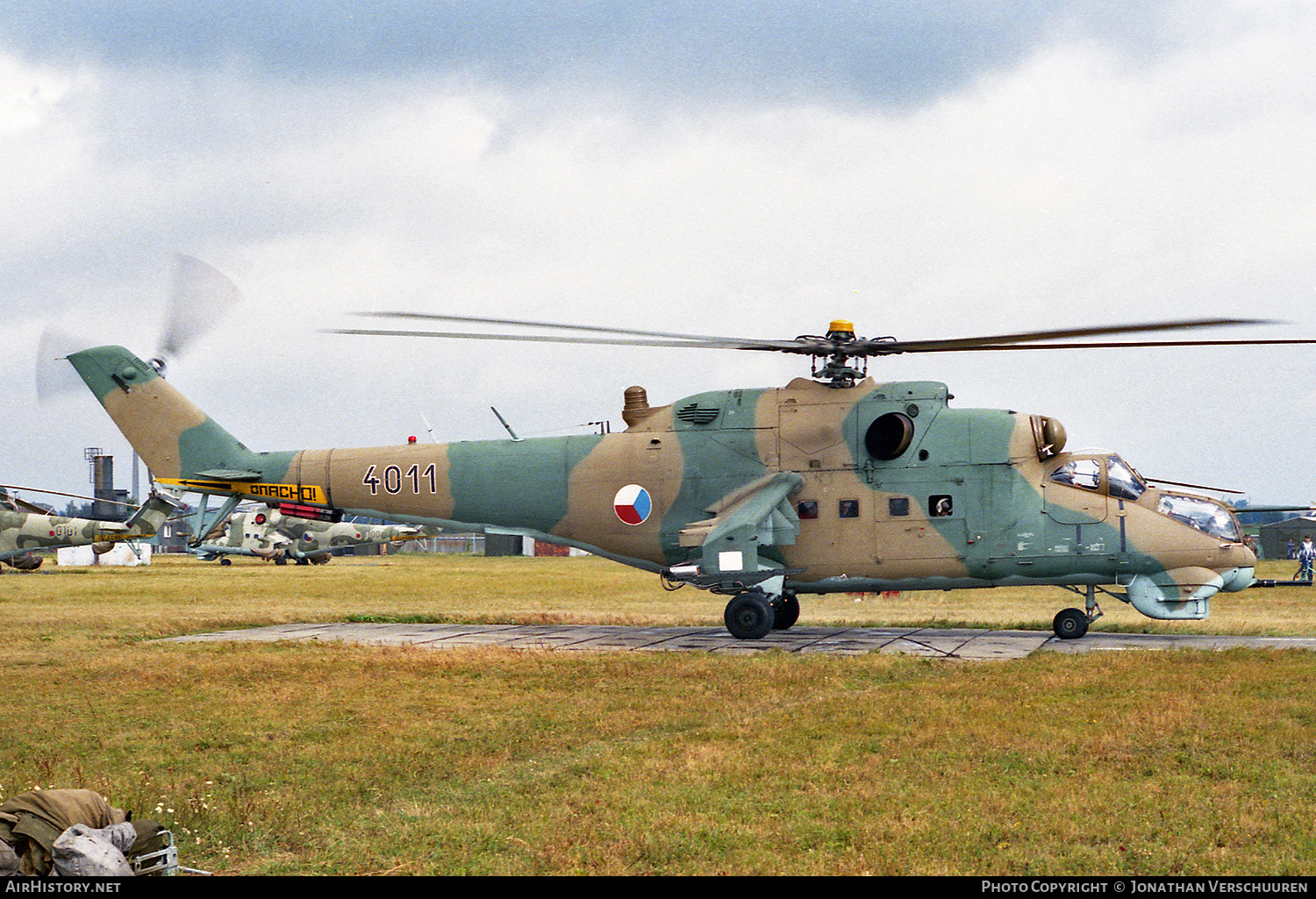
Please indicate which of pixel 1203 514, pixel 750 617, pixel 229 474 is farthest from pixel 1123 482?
pixel 229 474

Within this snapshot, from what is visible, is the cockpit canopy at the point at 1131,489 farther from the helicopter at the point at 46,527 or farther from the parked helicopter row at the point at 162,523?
the helicopter at the point at 46,527

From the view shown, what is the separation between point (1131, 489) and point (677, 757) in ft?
39.4

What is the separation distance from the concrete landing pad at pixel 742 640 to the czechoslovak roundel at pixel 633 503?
219cm

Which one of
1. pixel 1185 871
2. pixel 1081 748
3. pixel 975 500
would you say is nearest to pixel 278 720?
pixel 1081 748

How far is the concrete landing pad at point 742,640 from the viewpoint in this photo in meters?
17.3

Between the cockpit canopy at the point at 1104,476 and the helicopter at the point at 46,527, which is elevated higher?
the cockpit canopy at the point at 1104,476

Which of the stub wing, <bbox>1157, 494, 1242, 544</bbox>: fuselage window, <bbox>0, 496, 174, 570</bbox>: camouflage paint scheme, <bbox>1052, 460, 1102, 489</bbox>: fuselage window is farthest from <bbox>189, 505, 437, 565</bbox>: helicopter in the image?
<bbox>1157, 494, 1242, 544</bbox>: fuselage window

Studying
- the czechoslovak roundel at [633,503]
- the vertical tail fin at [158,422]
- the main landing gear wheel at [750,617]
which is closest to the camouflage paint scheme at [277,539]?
the vertical tail fin at [158,422]

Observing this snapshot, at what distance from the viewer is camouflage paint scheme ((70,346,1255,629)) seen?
59.8ft

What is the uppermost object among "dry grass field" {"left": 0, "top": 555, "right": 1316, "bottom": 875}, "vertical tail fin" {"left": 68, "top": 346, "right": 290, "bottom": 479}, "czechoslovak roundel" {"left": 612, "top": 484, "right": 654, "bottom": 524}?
"vertical tail fin" {"left": 68, "top": 346, "right": 290, "bottom": 479}

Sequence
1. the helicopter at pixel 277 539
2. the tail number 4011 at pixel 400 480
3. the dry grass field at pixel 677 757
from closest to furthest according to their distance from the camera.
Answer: the dry grass field at pixel 677 757 → the tail number 4011 at pixel 400 480 → the helicopter at pixel 277 539

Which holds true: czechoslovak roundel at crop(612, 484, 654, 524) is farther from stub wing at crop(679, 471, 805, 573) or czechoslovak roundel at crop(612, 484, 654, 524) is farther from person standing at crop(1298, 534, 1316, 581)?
person standing at crop(1298, 534, 1316, 581)

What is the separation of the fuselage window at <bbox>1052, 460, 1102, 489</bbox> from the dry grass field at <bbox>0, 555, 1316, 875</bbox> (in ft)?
11.8

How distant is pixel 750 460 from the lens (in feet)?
64.8
